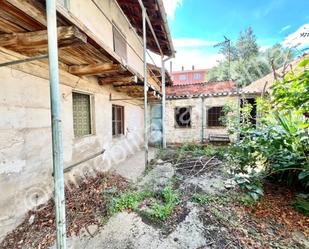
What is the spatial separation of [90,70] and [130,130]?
4263 millimetres

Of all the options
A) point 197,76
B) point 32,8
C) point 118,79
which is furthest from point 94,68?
point 197,76

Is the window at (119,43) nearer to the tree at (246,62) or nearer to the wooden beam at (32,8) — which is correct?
the wooden beam at (32,8)

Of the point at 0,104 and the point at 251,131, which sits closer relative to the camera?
the point at 0,104

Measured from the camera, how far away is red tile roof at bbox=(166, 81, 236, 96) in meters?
10.0

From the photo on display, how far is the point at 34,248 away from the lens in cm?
221

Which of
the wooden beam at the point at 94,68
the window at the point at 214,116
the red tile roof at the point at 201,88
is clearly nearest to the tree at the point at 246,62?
the red tile roof at the point at 201,88

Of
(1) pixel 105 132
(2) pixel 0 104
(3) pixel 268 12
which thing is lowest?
(1) pixel 105 132

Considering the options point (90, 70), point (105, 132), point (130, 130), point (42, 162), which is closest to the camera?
point (42, 162)

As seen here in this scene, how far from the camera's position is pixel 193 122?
9469 mm

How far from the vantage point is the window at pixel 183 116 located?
9.65m

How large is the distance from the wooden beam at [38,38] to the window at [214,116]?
8.26m

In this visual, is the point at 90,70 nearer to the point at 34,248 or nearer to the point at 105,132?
the point at 105,132

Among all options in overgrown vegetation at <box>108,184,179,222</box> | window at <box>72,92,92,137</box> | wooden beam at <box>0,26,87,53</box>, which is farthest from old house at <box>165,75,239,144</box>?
wooden beam at <box>0,26,87,53</box>

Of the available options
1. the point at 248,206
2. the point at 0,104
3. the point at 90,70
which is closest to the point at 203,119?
the point at 248,206
